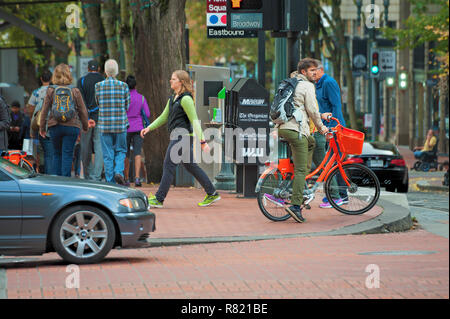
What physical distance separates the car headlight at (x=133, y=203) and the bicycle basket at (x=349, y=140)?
12.3ft

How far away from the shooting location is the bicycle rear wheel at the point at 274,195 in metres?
12.6

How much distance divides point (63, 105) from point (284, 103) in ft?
10.7

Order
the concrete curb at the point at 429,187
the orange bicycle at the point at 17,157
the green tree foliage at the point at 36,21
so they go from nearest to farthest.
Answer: the orange bicycle at the point at 17,157 < the concrete curb at the point at 429,187 < the green tree foliage at the point at 36,21

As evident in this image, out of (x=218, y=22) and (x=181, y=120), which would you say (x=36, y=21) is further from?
(x=181, y=120)

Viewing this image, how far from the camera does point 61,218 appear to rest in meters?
9.55

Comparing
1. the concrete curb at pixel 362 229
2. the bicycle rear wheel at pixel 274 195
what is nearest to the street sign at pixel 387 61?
the concrete curb at pixel 362 229

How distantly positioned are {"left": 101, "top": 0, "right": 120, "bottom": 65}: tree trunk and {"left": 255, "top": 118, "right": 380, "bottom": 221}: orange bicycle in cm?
1348

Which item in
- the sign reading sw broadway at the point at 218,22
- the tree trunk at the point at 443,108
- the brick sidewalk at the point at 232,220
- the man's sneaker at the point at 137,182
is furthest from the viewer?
the tree trunk at the point at 443,108

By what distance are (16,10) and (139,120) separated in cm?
2502

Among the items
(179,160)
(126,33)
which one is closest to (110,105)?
(179,160)

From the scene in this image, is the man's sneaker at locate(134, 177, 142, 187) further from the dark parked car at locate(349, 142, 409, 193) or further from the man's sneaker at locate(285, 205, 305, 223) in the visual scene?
the dark parked car at locate(349, 142, 409, 193)

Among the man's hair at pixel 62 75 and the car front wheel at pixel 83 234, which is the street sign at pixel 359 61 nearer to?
the man's hair at pixel 62 75

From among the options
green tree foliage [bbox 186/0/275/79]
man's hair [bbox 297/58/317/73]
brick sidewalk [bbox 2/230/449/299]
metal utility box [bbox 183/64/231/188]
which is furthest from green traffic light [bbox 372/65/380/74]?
brick sidewalk [bbox 2/230/449/299]
